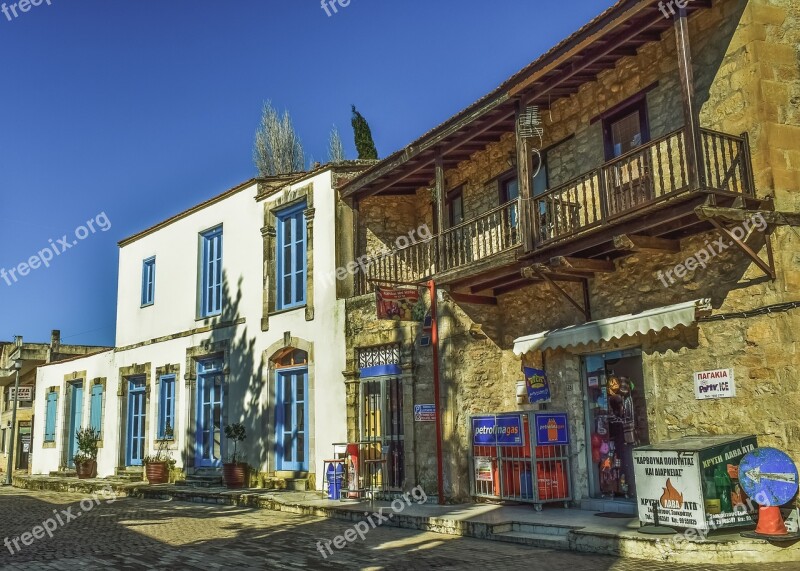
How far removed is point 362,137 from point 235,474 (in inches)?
557

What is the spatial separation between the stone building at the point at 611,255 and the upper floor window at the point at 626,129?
31 mm

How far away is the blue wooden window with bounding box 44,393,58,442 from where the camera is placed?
80.6ft

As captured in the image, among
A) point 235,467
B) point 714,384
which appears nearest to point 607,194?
point 714,384

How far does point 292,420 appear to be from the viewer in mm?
16031

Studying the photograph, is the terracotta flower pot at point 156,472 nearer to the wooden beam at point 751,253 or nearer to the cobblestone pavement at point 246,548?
the cobblestone pavement at point 246,548

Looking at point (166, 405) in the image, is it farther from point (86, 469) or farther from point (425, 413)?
point (425, 413)

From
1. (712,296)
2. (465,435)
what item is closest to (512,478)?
(465,435)

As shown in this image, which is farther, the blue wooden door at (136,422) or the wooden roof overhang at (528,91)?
the blue wooden door at (136,422)

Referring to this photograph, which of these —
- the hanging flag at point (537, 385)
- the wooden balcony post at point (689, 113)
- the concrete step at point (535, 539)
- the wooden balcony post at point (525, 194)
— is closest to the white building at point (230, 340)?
the hanging flag at point (537, 385)

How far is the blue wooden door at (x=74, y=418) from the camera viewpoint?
2358 centimetres

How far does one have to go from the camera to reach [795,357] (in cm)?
827

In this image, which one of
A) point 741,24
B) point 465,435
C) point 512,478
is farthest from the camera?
point 465,435

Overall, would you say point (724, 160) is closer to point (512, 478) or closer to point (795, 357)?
point (795, 357)

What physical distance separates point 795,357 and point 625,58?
4.91m
